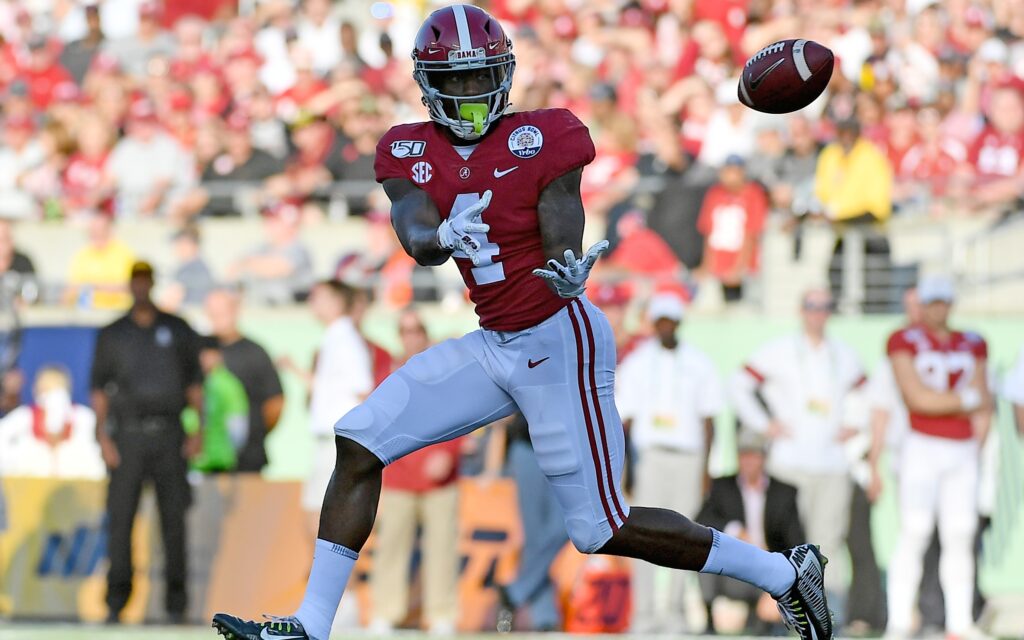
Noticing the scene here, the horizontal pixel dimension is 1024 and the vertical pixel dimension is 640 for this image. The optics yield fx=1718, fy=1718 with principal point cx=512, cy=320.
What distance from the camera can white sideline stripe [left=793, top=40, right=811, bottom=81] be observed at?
5.30 meters

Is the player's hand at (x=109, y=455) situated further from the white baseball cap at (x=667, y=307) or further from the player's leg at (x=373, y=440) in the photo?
the player's leg at (x=373, y=440)

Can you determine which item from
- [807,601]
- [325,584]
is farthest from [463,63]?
[807,601]

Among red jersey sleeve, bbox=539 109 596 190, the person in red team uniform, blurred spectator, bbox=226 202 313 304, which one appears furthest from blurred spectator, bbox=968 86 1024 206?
red jersey sleeve, bbox=539 109 596 190

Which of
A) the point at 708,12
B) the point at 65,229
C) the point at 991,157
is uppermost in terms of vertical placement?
the point at 708,12

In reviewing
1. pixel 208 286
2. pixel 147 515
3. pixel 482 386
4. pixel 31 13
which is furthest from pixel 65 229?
pixel 482 386

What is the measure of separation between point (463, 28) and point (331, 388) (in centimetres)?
467

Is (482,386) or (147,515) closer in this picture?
(482,386)

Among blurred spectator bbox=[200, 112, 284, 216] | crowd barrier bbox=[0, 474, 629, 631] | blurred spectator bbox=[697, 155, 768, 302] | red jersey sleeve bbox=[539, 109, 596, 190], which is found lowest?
crowd barrier bbox=[0, 474, 629, 631]

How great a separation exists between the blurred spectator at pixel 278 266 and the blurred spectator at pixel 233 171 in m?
0.78

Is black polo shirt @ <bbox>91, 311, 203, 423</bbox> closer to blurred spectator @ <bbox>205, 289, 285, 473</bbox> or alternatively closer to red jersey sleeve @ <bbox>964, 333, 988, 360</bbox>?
blurred spectator @ <bbox>205, 289, 285, 473</bbox>

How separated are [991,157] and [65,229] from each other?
6.04 m

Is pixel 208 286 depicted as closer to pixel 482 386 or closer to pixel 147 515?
pixel 147 515

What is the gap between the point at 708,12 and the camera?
13.2 m

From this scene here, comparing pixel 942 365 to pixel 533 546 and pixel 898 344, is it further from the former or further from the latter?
pixel 533 546
